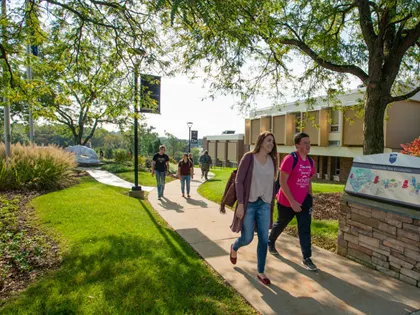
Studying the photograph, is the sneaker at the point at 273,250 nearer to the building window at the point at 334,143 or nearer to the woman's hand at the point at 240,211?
the woman's hand at the point at 240,211

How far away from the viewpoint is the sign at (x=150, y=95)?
8033mm

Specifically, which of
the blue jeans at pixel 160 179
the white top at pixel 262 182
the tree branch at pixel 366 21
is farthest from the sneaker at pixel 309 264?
the blue jeans at pixel 160 179

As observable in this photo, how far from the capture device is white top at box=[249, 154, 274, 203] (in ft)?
11.2

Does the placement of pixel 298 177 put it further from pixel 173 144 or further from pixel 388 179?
pixel 173 144

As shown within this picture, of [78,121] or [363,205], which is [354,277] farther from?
[78,121]

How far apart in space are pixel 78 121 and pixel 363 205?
3177 centimetres

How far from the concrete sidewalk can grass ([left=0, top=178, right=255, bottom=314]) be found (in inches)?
9.3

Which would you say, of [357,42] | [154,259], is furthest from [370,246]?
[357,42]

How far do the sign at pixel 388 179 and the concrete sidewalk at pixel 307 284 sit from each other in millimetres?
1002

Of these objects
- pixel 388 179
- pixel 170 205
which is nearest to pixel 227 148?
pixel 170 205

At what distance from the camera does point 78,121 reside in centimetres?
3100

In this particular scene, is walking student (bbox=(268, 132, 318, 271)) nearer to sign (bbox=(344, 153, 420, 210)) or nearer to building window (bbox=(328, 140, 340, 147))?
sign (bbox=(344, 153, 420, 210))

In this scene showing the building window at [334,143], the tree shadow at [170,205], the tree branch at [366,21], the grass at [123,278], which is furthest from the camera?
the building window at [334,143]

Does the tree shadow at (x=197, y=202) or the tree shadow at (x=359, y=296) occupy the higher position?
the tree shadow at (x=359, y=296)
